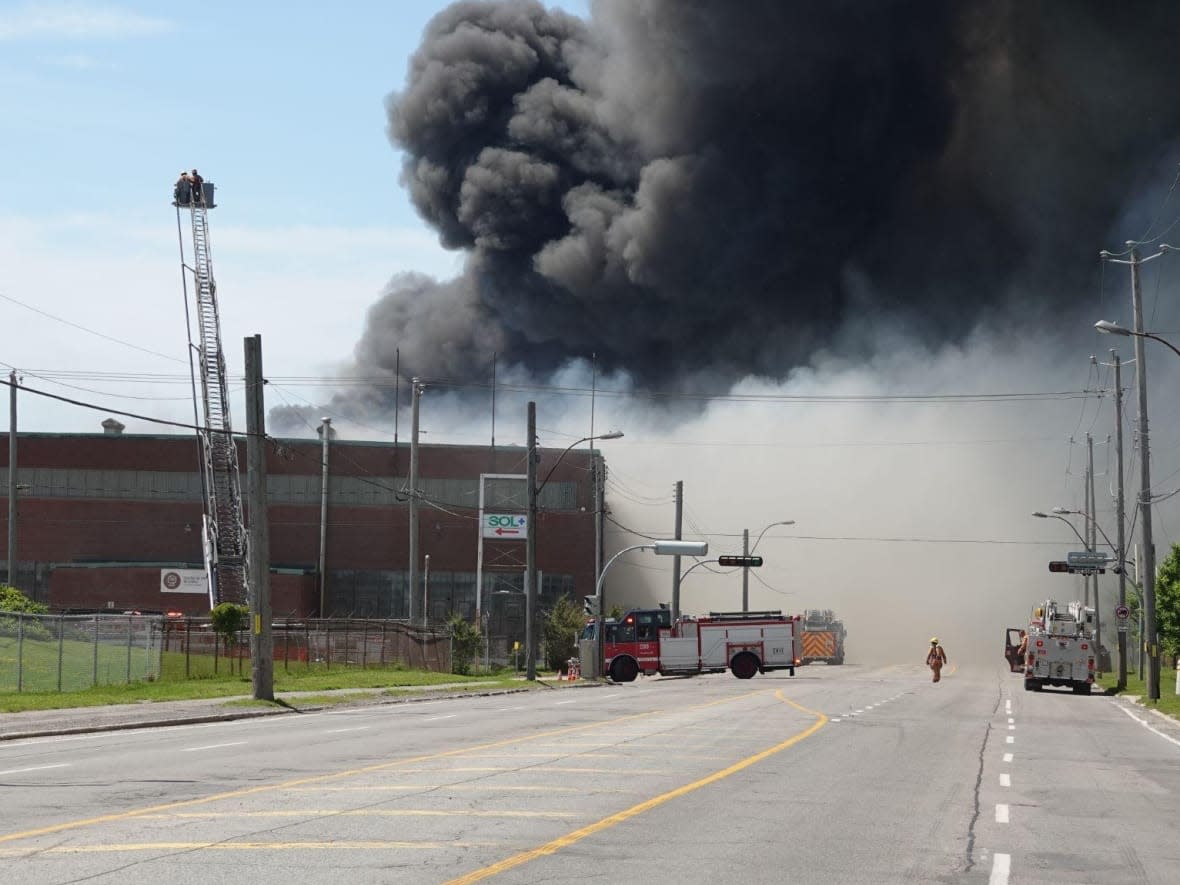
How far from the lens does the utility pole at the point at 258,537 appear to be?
31125mm

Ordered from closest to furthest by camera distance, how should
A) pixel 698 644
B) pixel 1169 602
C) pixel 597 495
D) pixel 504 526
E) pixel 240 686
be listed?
pixel 240 686 < pixel 698 644 < pixel 597 495 < pixel 504 526 < pixel 1169 602

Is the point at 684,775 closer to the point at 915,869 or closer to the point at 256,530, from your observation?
the point at 915,869

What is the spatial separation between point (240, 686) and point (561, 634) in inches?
1378

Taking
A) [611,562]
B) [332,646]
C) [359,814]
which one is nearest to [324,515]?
[332,646]

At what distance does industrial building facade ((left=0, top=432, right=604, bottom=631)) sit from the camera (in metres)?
78.6

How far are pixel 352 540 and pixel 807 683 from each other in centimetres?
3917

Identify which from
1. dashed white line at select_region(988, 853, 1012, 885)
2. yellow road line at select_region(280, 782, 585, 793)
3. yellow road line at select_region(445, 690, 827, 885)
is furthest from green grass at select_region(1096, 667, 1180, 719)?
dashed white line at select_region(988, 853, 1012, 885)

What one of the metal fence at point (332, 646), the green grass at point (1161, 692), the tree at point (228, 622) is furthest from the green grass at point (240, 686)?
the green grass at point (1161, 692)

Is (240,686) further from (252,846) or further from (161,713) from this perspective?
(252,846)

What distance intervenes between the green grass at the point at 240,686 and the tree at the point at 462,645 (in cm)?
319

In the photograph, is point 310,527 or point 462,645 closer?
point 462,645

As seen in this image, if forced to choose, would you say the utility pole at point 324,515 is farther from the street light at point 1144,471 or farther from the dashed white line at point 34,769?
the dashed white line at point 34,769

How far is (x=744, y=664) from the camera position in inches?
2094

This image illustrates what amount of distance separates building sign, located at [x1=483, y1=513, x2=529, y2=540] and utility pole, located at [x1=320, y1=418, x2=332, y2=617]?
28.1 ft
